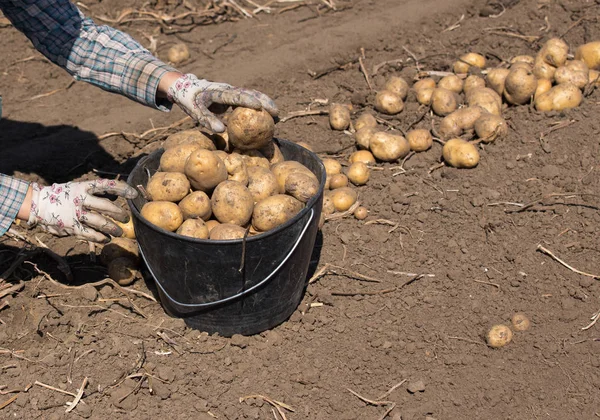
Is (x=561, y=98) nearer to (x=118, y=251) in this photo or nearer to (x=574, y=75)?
(x=574, y=75)

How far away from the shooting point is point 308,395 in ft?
9.31

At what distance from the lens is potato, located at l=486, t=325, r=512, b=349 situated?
3.06 m

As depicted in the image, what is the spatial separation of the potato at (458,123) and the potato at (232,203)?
202 cm

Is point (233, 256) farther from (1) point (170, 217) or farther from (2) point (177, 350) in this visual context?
(2) point (177, 350)

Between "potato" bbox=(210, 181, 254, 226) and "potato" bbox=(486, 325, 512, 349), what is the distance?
1.25 metres

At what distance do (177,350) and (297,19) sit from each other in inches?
169

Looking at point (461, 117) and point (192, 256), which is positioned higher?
point (192, 256)

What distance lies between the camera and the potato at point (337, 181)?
4000 millimetres

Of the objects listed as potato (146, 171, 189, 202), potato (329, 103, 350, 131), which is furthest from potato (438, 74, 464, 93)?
potato (146, 171, 189, 202)

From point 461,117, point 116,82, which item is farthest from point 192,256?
point 461,117

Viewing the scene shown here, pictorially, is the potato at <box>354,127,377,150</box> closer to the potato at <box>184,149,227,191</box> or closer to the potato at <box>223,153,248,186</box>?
the potato at <box>223,153,248,186</box>

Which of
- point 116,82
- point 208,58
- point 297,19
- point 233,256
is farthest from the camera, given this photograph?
point 297,19

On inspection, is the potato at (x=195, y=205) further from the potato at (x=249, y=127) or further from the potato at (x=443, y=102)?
the potato at (x=443, y=102)

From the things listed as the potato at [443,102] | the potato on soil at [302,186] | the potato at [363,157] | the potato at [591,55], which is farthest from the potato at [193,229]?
the potato at [591,55]
